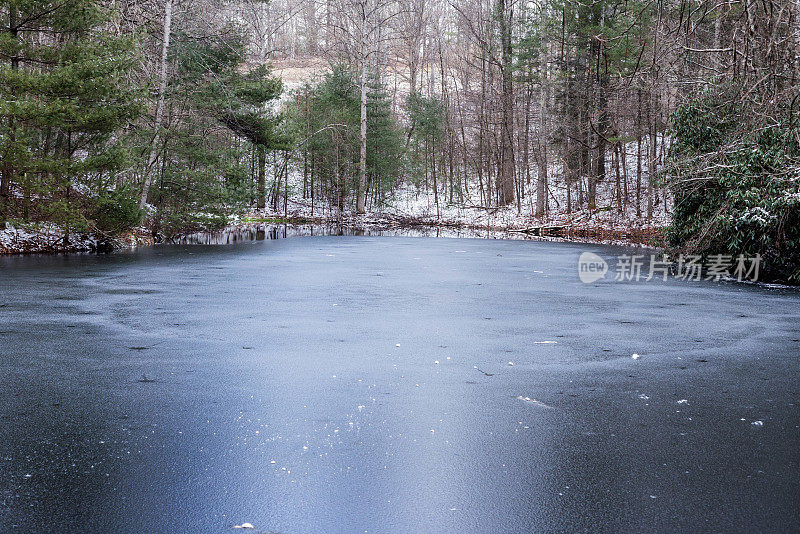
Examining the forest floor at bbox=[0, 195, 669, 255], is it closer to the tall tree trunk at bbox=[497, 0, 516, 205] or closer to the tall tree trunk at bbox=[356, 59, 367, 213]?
the tall tree trunk at bbox=[356, 59, 367, 213]

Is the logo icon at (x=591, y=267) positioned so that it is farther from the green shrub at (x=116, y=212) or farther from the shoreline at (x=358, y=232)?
the green shrub at (x=116, y=212)

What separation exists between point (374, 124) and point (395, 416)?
1287 inches

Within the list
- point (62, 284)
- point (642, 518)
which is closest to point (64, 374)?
point (642, 518)

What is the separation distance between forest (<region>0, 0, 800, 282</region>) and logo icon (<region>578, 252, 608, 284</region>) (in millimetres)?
1525

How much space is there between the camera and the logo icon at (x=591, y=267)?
41.8 ft

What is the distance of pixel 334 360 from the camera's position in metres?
5.73

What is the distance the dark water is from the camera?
2947 mm

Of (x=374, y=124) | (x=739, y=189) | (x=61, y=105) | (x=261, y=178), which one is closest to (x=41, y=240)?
(x=61, y=105)

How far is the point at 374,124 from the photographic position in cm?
3575

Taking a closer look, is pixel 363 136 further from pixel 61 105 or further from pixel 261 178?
pixel 61 105

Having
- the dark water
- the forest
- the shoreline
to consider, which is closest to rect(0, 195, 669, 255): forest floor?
the shoreline

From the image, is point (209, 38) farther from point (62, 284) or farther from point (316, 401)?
point (316, 401)

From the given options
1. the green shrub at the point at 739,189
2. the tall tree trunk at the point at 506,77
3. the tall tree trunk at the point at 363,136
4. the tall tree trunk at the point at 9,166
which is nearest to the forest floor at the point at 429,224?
the tall tree trunk at the point at 9,166

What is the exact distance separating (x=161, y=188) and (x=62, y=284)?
10.8 m
